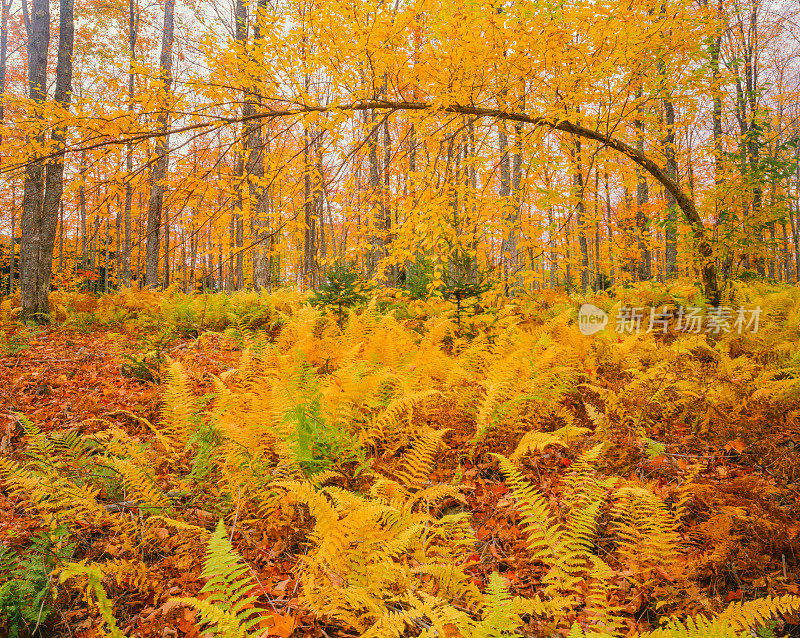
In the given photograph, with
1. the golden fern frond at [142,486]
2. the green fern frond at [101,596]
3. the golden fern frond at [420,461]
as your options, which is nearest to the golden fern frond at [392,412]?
the golden fern frond at [420,461]

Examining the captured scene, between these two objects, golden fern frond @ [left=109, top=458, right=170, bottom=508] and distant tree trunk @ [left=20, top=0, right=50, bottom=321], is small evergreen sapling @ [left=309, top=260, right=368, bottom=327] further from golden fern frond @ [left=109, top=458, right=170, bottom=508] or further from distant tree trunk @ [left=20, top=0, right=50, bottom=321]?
distant tree trunk @ [left=20, top=0, right=50, bottom=321]

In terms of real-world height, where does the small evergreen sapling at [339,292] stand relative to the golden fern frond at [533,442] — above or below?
above

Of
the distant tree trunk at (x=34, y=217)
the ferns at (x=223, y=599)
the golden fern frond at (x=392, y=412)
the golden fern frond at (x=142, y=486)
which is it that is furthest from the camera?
the distant tree trunk at (x=34, y=217)

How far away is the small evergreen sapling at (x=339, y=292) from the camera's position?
614 cm

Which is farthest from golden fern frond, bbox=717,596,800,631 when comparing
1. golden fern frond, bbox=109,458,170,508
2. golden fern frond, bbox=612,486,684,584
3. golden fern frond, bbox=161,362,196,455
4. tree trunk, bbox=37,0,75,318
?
tree trunk, bbox=37,0,75,318

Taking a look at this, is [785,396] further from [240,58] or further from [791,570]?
[240,58]

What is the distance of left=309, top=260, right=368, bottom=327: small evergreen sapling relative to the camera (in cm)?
614

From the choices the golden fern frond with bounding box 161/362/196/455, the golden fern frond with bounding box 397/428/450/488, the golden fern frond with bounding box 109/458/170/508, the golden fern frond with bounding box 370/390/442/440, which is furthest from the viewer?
the golden fern frond with bounding box 161/362/196/455

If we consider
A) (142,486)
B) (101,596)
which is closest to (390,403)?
(142,486)

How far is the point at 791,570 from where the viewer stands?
1.97m

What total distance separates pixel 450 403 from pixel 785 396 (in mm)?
2903

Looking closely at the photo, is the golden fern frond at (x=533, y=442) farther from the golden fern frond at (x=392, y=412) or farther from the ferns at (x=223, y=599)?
the ferns at (x=223, y=599)

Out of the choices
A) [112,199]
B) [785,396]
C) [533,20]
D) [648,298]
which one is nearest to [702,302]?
[648,298]

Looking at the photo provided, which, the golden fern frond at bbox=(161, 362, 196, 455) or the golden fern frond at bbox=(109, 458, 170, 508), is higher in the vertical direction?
the golden fern frond at bbox=(161, 362, 196, 455)
